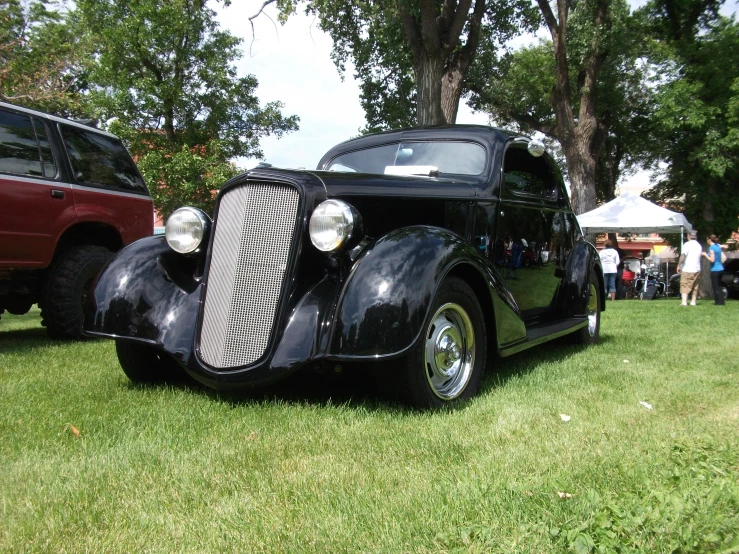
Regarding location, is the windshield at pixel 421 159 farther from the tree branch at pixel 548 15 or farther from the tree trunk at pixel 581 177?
the tree trunk at pixel 581 177

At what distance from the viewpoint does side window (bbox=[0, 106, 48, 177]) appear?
5454 mm

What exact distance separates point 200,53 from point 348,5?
377 inches

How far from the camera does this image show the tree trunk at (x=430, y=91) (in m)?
10.9

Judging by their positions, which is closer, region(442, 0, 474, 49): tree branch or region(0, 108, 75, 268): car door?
region(0, 108, 75, 268): car door

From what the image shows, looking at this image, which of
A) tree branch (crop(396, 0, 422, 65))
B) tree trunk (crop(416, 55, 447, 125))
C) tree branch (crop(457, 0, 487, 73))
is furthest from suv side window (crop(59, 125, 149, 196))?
tree branch (crop(457, 0, 487, 73))

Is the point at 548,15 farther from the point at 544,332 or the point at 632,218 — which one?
the point at 544,332

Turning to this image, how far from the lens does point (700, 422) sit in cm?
303

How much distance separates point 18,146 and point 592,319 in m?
5.76

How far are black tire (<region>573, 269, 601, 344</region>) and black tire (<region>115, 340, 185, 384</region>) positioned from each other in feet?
12.4

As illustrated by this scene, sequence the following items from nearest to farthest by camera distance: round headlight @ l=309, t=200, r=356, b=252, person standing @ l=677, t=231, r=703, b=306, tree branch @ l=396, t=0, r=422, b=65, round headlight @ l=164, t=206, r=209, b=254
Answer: round headlight @ l=309, t=200, r=356, b=252, round headlight @ l=164, t=206, r=209, b=254, tree branch @ l=396, t=0, r=422, b=65, person standing @ l=677, t=231, r=703, b=306

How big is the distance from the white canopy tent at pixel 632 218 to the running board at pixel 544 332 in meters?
11.5

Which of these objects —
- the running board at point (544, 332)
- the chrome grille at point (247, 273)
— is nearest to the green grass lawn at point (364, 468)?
the running board at point (544, 332)

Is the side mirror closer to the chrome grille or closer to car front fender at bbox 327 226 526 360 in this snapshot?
car front fender at bbox 327 226 526 360

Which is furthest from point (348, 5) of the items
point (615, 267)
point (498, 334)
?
point (498, 334)
